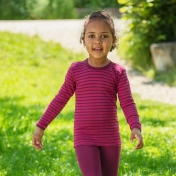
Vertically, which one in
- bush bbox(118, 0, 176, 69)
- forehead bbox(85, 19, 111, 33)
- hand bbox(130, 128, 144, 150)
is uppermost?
bush bbox(118, 0, 176, 69)

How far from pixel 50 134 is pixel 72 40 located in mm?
10803

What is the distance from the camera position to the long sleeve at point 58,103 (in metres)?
3.44

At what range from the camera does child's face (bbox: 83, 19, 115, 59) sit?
342 cm

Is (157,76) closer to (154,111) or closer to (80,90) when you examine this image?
(154,111)

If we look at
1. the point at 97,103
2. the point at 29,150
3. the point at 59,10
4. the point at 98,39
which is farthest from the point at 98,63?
the point at 59,10

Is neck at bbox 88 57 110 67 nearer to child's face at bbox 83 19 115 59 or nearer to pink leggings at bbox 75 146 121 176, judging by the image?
child's face at bbox 83 19 115 59

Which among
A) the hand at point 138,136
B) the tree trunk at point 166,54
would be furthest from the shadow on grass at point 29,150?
the tree trunk at point 166,54

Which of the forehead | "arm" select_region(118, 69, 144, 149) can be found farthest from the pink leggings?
the forehead

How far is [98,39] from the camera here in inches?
135

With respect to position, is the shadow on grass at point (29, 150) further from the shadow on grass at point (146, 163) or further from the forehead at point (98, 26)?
the forehead at point (98, 26)

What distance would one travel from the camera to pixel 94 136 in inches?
132

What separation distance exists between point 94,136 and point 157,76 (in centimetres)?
925

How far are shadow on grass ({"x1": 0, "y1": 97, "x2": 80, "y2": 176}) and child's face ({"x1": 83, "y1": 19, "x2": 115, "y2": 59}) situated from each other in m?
1.40

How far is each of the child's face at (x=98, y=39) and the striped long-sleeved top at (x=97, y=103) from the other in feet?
Answer: 0.31
